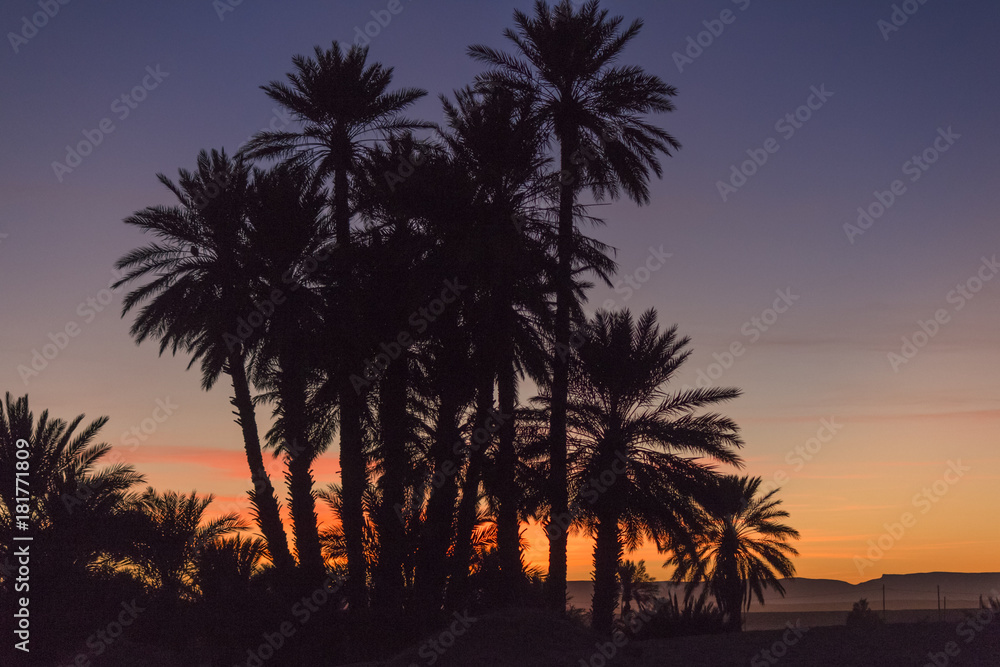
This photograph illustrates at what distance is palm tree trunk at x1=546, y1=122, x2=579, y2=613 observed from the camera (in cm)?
2647

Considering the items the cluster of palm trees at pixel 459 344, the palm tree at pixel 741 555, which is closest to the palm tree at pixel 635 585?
the palm tree at pixel 741 555

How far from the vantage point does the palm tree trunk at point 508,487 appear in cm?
2561

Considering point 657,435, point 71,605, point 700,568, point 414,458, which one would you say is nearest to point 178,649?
point 71,605

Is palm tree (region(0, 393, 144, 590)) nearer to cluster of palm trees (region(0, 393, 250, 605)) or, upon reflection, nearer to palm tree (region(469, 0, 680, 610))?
cluster of palm trees (region(0, 393, 250, 605))

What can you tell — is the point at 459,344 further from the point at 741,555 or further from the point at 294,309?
the point at 741,555

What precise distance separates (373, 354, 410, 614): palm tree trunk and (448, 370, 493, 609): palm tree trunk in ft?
4.97

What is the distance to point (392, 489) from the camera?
84.7ft

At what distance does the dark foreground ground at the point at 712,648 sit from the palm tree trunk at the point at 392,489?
3614 mm

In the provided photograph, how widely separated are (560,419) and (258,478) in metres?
10.9

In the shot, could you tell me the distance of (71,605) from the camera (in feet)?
84.0

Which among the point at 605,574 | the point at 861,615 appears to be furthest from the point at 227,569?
the point at 861,615

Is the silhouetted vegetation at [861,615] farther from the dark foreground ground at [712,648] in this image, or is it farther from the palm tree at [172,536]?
the palm tree at [172,536]

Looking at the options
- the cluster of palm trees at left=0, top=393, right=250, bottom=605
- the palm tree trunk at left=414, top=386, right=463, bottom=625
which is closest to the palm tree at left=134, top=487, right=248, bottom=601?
the cluster of palm trees at left=0, top=393, right=250, bottom=605

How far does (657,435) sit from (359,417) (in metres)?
9.28
